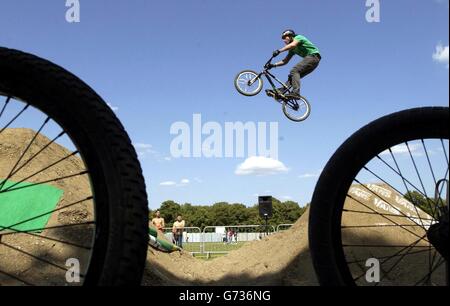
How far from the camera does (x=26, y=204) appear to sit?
7527 millimetres

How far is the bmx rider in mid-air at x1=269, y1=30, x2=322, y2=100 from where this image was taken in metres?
9.79

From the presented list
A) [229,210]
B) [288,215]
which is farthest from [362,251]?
[229,210]

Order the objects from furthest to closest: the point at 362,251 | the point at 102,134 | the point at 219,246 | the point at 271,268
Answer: the point at 219,246
the point at 271,268
the point at 362,251
the point at 102,134

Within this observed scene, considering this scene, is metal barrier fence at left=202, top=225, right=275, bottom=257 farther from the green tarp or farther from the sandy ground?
the green tarp

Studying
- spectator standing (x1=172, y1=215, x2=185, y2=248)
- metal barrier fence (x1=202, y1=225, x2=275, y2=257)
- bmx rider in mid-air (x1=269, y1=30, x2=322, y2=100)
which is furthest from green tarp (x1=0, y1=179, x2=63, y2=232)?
metal barrier fence (x1=202, y1=225, x2=275, y2=257)

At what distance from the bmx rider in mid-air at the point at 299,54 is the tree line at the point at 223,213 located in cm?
7429

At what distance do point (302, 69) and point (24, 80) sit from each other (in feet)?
28.9

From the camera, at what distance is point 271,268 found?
27.7ft

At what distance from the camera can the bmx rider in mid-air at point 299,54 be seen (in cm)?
979

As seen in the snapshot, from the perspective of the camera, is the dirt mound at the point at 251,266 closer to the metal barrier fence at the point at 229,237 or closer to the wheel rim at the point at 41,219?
the wheel rim at the point at 41,219

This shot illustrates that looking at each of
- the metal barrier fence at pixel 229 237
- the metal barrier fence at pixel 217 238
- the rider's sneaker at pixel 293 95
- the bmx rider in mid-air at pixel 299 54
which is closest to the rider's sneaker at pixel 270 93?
the rider's sneaker at pixel 293 95

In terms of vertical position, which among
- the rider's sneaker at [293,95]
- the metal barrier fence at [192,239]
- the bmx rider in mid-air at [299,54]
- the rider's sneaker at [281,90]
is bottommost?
the metal barrier fence at [192,239]

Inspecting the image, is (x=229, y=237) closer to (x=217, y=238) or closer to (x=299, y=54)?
(x=217, y=238)
